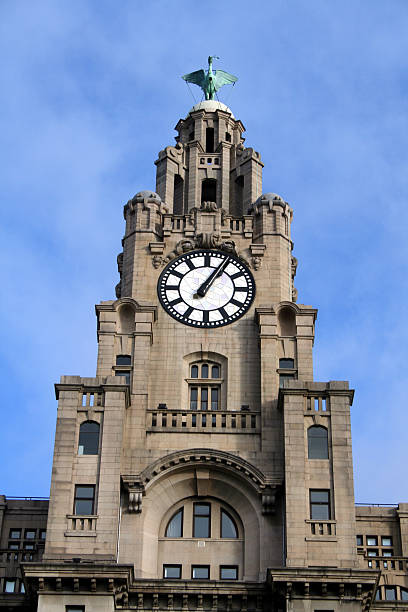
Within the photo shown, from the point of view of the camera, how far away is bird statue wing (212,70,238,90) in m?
68.8

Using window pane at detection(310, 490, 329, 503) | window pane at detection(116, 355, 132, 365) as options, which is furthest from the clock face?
window pane at detection(310, 490, 329, 503)

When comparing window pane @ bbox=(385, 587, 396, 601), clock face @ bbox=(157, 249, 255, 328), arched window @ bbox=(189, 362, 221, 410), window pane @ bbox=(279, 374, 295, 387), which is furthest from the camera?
clock face @ bbox=(157, 249, 255, 328)

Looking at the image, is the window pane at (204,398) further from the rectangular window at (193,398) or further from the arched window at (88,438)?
the arched window at (88,438)

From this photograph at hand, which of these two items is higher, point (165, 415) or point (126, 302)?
point (126, 302)

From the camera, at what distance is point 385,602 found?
46.8m

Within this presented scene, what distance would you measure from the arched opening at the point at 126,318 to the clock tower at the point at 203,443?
0.17 ft

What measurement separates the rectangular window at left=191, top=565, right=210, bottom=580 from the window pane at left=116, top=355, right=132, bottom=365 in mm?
9113

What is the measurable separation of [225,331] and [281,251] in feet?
16.3

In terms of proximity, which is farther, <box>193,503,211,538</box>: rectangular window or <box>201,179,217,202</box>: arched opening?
<box>201,179,217,202</box>: arched opening

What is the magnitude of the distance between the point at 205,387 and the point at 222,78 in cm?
2236

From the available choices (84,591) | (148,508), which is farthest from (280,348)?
(84,591)

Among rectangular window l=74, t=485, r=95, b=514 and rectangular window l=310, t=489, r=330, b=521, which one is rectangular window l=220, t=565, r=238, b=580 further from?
rectangular window l=74, t=485, r=95, b=514

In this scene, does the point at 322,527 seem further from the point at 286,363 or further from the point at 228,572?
the point at 286,363

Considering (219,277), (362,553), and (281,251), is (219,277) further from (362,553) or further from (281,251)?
(362,553)
